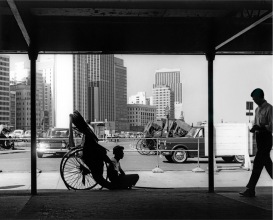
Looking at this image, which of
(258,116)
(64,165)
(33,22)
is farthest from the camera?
(64,165)

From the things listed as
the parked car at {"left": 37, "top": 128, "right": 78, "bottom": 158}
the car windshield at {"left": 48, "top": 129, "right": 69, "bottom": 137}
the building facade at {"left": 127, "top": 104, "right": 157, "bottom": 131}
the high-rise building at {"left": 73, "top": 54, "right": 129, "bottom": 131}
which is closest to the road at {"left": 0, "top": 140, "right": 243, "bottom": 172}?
the parked car at {"left": 37, "top": 128, "right": 78, "bottom": 158}

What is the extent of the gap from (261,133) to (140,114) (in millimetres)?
131823

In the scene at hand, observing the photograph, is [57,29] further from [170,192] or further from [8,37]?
[170,192]

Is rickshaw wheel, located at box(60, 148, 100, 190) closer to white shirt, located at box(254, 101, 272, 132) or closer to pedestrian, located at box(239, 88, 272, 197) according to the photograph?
pedestrian, located at box(239, 88, 272, 197)

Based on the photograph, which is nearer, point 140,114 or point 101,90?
point 140,114

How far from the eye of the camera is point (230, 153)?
14.5 metres

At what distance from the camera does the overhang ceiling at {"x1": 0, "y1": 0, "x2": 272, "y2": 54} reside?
321 inches

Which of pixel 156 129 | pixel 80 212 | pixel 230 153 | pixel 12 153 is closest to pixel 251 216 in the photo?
pixel 80 212

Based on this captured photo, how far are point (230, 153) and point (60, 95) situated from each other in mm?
17967

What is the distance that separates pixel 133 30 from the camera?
28.7 feet

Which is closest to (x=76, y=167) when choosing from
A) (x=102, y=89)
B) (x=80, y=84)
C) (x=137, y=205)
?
(x=137, y=205)

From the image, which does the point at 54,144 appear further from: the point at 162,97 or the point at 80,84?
the point at 162,97

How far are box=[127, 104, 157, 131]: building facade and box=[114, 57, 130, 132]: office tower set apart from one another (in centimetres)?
908

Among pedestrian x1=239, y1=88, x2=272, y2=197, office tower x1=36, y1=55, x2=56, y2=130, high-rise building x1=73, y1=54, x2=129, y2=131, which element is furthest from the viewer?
high-rise building x1=73, y1=54, x2=129, y2=131
